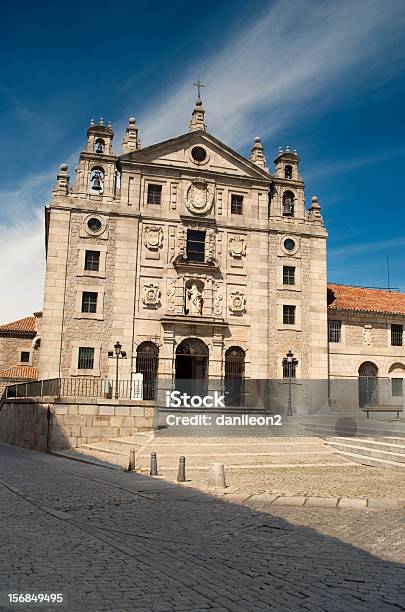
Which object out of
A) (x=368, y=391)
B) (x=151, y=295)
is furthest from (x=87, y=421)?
(x=368, y=391)

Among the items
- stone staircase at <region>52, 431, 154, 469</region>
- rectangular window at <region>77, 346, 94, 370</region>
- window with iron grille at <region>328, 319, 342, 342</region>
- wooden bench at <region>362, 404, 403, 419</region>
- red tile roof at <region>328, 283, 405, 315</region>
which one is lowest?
stone staircase at <region>52, 431, 154, 469</region>

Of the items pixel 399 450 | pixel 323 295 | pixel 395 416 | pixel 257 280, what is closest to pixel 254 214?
pixel 257 280

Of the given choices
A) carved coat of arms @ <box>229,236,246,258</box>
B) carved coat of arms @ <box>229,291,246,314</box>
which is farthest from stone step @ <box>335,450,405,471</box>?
carved coat of arms @ <box>229,236,246,258</box>

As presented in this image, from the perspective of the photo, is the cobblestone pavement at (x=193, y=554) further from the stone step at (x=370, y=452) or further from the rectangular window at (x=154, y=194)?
the rectangular window at (x=154, y=194)

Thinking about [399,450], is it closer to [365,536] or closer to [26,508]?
[365,536]

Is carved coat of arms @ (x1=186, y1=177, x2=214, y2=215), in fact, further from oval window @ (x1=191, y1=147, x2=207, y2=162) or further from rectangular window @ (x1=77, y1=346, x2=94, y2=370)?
rectangular window @ (x1=77, y1=346, x2=94, y2=370)

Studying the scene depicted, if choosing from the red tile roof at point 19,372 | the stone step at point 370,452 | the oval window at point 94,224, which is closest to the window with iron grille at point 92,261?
the oval window at point 94,224

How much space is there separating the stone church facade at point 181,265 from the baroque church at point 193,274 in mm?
69

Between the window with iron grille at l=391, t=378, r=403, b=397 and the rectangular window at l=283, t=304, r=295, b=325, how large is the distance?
45.1ft

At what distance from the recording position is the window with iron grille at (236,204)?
121 ft

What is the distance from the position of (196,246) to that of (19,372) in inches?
726

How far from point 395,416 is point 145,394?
1512 centimetres

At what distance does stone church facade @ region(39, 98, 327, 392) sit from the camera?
33281mm

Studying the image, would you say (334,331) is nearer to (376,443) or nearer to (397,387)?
(397,387)
